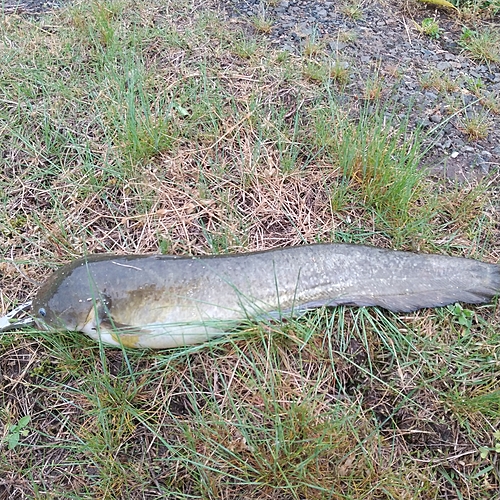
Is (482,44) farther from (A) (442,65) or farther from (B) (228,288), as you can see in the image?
(B) (228,288)

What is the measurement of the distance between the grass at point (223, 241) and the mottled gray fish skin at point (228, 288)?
9 cm

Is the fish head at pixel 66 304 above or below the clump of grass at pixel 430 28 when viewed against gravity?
below

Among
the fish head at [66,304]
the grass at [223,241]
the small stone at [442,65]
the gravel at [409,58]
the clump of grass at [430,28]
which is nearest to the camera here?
the grass at [223,241]

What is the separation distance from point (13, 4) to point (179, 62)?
1.48 metres

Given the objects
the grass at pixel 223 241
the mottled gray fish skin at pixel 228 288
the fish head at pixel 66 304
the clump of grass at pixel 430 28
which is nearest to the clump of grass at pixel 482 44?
the clump of grass at pixel 430 28

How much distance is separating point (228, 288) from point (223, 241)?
0.41 metres

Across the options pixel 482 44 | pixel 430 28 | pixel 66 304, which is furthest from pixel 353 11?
pixel 66 304

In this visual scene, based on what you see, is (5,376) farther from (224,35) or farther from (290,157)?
(224,35)

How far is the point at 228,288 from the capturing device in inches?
89.3

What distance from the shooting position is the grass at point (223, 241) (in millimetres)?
2025

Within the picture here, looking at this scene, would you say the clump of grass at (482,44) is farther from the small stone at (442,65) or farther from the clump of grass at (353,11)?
the clump of grass at (353,11)

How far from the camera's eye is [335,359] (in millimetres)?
2279

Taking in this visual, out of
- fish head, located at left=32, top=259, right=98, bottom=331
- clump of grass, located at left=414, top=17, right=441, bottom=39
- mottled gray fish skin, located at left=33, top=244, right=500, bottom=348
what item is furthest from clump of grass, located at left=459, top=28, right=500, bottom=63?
fish head, located at left=32, top=259, right=98, bottom=331

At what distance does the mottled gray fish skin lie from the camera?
A: 2.20m
